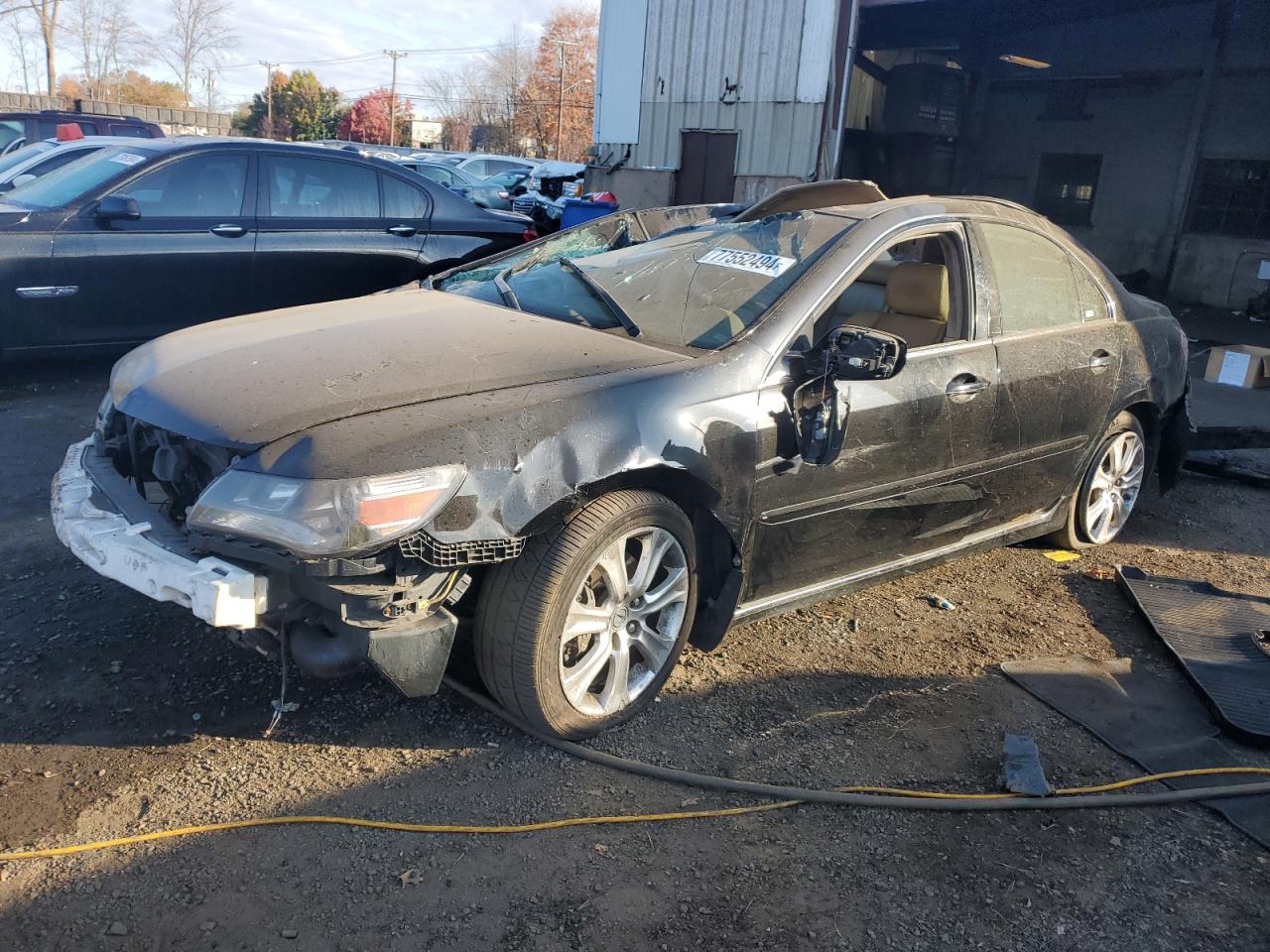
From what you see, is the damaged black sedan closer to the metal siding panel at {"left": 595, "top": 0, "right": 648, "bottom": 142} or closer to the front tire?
the front tire

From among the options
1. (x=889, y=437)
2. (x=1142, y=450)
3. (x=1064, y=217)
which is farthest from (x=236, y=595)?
(x=1064, y=217)

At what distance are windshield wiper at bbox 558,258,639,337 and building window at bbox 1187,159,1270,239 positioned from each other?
14.9 metres

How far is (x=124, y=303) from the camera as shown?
6.32 m

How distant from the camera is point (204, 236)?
655cm

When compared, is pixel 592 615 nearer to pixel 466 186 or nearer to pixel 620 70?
pixel 466 186

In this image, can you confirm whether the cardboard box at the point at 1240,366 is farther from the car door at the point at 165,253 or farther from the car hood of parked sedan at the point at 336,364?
→ the car door at the point at 165,253

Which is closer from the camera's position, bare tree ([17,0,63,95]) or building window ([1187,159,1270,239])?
building window ([1187,159,1270,239])

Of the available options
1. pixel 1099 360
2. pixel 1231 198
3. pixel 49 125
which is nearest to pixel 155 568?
pixel 1099 360

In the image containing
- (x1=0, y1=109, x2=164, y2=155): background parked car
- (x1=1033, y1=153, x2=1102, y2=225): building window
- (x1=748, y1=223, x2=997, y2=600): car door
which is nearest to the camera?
(x1=748, y1=223, x2=997, y2=600): car door

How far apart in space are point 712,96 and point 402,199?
8628 mm

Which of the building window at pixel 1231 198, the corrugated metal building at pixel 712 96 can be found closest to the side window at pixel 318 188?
the corrugated metal building at pixel 712 96

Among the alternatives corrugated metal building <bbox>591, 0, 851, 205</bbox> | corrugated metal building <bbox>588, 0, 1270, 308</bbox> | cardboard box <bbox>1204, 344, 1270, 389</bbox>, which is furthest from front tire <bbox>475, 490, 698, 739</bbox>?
corrugated metal building <bbox>588, 0, 1270, 308</bbox>

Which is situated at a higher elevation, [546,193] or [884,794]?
[546,193]

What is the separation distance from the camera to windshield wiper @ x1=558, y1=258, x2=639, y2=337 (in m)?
3.53
